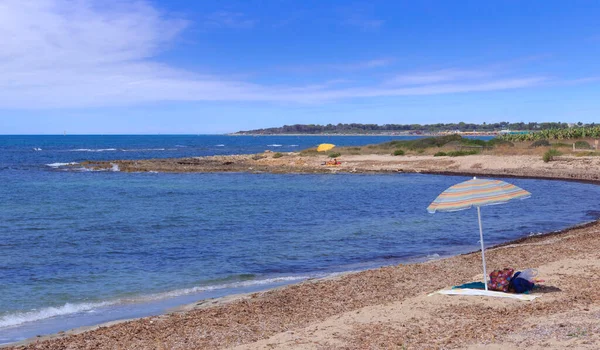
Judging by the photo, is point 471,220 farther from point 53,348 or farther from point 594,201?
point 53,348

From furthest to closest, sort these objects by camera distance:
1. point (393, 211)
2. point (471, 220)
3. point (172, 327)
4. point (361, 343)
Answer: point (393, 211) < point (471, 220) < point (172, 327) < point (361, 343)

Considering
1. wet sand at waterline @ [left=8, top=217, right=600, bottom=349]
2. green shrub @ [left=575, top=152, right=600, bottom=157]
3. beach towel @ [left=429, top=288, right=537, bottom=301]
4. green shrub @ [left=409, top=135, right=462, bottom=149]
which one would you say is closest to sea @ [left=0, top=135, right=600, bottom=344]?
wet sand at waterline @ [left=8, top=217, right=600, bottom=349]

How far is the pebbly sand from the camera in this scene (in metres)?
8.62

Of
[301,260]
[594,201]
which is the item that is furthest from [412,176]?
[301,260]

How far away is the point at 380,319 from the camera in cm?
1007

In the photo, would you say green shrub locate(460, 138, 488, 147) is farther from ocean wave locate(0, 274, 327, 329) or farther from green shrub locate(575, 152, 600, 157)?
ocean wave locate(0, 274, 327, 329)

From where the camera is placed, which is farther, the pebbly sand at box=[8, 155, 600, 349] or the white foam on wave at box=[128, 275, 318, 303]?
the white foam on wave at box=[128, 275, 318, 303]

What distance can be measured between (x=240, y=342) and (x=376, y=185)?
3503 cm

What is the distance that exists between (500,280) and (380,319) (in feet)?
9.12

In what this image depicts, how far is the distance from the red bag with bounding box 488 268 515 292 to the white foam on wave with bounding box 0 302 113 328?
8198mm

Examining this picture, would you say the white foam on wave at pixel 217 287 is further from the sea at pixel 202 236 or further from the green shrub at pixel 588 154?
the green shrub at pixel 588 154

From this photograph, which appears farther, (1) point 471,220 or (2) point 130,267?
(1) point 471,220

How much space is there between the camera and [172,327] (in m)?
10.5

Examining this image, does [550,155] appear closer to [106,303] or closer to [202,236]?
[202,236]
